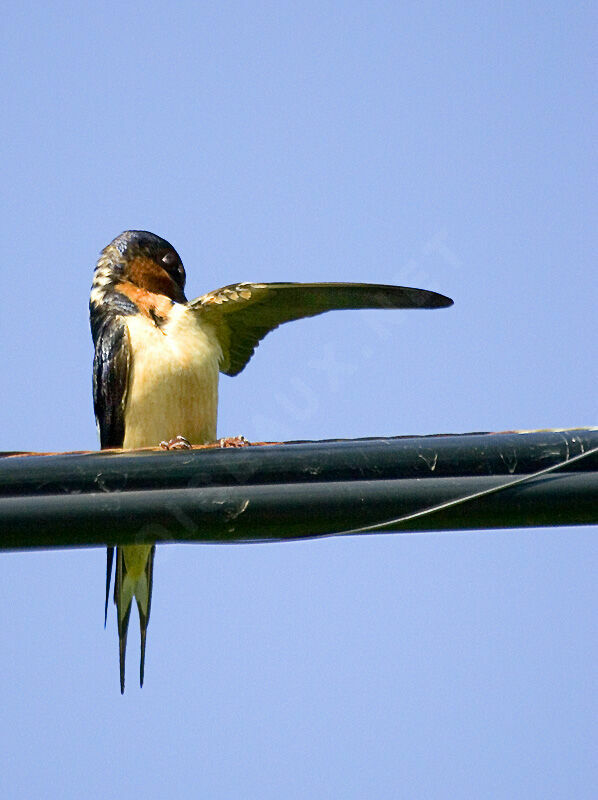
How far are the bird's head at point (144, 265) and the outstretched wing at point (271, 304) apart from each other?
471 mm

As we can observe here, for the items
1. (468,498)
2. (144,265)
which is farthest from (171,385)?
(468,498)

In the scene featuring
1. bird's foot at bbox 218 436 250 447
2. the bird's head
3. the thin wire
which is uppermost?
the bird's head

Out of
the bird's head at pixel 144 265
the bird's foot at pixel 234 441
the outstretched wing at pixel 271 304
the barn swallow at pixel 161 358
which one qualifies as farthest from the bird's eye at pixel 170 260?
the bird's foot at pixel 234 441

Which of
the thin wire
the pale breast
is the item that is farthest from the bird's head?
the thin wire

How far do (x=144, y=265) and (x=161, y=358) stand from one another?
0.97 metres

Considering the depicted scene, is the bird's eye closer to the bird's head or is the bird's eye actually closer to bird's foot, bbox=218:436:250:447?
the bird's head

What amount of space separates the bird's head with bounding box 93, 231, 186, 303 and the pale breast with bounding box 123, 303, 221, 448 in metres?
0.60

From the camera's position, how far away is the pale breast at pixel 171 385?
585 centimetres

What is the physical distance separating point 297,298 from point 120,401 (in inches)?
40.9

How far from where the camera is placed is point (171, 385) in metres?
5.84

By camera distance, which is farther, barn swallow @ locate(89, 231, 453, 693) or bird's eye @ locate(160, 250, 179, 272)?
bird's eye @ locate(160, 250, 179, 272)

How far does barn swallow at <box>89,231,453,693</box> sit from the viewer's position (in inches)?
230

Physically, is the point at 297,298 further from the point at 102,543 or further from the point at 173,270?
the point at 102,543

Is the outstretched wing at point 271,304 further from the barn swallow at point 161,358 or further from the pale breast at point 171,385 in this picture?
the pale breast at point 171,385
